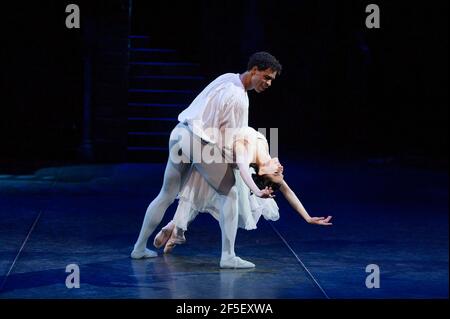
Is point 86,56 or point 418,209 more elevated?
point 86,56

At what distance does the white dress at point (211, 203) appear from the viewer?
704cm

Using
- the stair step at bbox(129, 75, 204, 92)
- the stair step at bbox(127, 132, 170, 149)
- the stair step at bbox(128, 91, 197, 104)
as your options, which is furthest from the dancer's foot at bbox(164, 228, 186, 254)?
the stair step at bbox(129, 75, 204, 92)

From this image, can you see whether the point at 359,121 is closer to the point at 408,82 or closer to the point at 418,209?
the point at 408,82

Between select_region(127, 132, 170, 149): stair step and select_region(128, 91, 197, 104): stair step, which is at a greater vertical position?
select_region(128, 91, 197, 104): stair step

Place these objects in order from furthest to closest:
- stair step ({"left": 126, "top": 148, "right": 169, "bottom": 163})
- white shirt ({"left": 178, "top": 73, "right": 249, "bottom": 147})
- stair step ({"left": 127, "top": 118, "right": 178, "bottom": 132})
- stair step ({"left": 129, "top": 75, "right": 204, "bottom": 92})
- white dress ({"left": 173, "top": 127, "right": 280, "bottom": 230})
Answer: stair step ({"left": 129, "top": 75, "right": 204, "bottom": 92}), stair step ({"left": 127, "top": 118, "right": 178, "bottom": 132}), stair step ({"left": 126, "top": 148, "right": 169, "bottom": 163}), white dress ({"left": 173, "top": 127, "right": 280, "bottom": 230}), white shirt ({"left": 178, "top": 73, "right": 249, "bottom": 147})

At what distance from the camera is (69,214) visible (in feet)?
30.1

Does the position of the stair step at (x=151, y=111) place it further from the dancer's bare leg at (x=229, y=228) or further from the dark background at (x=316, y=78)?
the dancer's bare leg at (x=229, y=228)

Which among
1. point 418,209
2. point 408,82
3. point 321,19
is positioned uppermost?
point 321,19

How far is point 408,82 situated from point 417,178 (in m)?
3.21

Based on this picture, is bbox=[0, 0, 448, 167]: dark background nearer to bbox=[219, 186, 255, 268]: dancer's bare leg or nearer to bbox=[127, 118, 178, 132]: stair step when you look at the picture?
bbox=[127, 118, 178, 132]: stair step

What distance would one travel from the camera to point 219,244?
25.9 ft

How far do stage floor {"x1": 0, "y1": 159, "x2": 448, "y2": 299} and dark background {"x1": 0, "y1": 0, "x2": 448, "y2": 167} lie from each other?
1.67m

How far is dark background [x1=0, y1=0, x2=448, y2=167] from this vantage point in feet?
44.7

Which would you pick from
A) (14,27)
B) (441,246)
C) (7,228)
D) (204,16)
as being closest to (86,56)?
(14,27)
